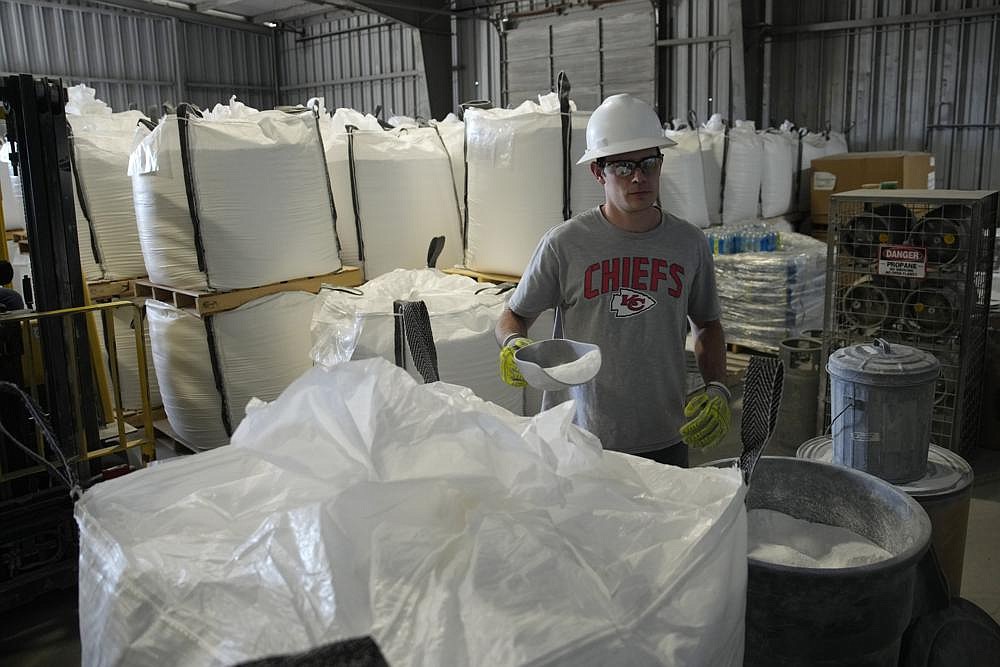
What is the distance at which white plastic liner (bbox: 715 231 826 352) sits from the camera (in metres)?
4.91

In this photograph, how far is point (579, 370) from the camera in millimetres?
1591

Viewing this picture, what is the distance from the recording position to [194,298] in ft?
12.9

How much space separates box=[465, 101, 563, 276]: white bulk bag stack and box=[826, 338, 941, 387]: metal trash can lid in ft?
6.31

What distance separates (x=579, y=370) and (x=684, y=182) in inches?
147

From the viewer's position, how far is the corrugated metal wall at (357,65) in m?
13.4

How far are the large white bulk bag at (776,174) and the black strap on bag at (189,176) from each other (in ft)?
15.1

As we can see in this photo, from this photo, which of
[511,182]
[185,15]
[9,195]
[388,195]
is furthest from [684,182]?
[185,15]

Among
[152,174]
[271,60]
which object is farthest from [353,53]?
[152,174]

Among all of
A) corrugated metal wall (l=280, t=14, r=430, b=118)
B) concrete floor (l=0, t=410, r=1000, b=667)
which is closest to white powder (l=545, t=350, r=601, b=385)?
concrete floor (l=0, t=410, r=1000, b=667)

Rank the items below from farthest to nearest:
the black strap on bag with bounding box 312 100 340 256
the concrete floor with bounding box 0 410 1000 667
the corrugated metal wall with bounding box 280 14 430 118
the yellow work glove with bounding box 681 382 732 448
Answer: the corrugated metal wall with bounding box 280 14 430 118
the black strap on bag with bounding box 312 100 340 256
the concrete floor with bounding box 0 410 1000 667
the yellow work glove with bounding box 681 382 732 448

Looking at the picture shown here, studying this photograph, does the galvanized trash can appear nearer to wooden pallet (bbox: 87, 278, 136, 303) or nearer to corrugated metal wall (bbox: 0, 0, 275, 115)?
wooden pallet (bbox: 87, 278, 136, 303)

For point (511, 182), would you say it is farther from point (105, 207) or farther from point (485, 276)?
point (105, 207)

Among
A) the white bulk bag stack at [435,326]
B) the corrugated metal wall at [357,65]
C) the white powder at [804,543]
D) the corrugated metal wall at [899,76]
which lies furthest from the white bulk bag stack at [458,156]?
the corrugated metal wall at [357,65]

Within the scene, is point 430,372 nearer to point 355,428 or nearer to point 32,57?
point 355,428
